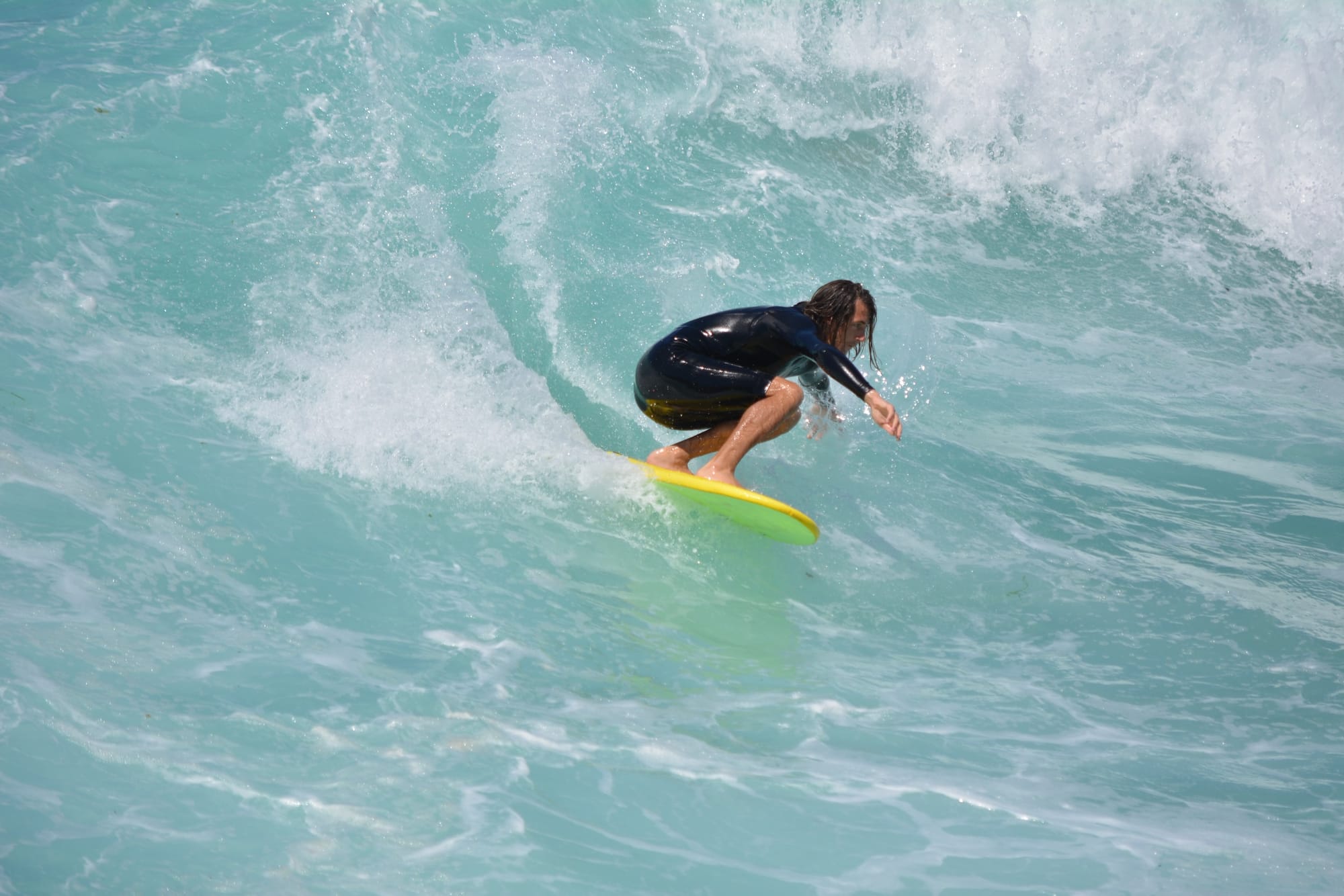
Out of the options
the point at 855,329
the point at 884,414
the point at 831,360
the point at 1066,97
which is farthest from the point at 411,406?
the point at 1066,97

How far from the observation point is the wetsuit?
209 inches

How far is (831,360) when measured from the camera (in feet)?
16.7

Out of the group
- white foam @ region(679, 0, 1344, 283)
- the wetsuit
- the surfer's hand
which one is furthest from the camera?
white foam @ region(679, 0, 1344, 283)

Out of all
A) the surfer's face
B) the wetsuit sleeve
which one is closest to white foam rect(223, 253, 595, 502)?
the wetsuit sleeve

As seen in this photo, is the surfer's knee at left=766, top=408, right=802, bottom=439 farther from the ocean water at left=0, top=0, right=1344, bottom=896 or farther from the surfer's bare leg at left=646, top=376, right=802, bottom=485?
the ocean water at left=0, top=0, right=1344, bottom=896

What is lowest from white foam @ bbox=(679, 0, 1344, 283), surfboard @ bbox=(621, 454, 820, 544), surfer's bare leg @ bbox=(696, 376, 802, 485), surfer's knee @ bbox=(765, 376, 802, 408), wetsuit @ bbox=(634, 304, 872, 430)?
surfboard @ bbox=(621, 454, 820, 544)

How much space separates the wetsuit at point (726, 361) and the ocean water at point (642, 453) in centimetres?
49

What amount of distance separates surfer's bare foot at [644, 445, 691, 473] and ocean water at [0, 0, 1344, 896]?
22cm

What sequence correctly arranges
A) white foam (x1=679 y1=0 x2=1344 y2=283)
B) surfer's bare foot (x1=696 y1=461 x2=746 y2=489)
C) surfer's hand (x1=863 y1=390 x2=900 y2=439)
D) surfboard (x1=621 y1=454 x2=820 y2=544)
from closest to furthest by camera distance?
surfer's hand (x1=863 y1=390 x2=900 y2=439)
surfboard (x1=621 y1=454 x2=820 y2=544)
surfer's bare foot (x1=696 y1=461 x2=746 y2=489)
white foam (x1=679 y1=0 x2=1344 y2=283)

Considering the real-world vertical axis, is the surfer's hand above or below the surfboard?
above

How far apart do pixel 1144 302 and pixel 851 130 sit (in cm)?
269

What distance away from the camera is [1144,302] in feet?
27.2

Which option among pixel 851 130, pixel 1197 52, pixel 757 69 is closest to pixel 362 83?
pixel 757 69

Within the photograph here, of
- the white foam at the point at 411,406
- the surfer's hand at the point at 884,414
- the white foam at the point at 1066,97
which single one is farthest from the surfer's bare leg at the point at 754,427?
the white foam at the point at 1066,97
